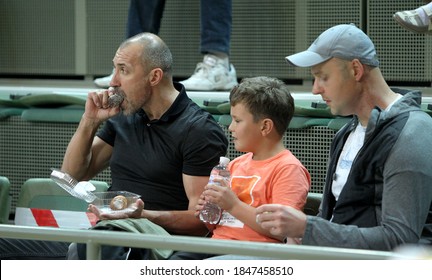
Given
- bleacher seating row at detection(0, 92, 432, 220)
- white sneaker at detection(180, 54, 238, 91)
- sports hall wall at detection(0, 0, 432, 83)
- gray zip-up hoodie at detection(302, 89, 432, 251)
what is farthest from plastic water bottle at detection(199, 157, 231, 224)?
sports hall wall at detection(0, 0, 432, 83)

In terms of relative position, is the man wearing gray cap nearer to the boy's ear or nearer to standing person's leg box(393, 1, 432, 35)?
the boy's ear

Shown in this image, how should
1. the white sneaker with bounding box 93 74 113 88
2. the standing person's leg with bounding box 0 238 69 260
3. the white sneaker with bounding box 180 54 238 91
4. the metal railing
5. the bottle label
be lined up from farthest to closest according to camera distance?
the white sneaker with bounding box 93 74 113 88, the white sneaker with bounding box 180 54 238 91, the standing person's leg with bounding box 0 238 69 260, the bottle label, the metal railing

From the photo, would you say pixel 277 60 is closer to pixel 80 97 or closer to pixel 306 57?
pixel 80 97

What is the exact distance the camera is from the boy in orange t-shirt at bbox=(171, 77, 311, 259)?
3609 millimetres

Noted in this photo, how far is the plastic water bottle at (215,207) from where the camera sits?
373 cm

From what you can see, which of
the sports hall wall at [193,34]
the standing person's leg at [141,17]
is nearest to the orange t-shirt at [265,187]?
the sports hall wall at [193,34]

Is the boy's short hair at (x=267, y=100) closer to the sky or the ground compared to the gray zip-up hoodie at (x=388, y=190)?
closer to the sky

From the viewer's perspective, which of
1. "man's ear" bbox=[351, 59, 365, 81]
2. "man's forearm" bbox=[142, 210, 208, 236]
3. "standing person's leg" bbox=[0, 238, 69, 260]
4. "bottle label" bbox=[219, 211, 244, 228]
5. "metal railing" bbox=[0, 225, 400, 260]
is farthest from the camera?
"standing person's leg" bbox=[0, 238, 69, 260]

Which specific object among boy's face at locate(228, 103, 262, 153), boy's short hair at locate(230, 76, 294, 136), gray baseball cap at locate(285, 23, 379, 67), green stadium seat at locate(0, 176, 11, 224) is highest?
gray baseball cap at locate(285, 23, 379, 67)

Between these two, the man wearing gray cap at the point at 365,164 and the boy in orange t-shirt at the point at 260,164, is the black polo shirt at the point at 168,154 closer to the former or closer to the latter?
the boy in orange t-shirt at the point at 260,164

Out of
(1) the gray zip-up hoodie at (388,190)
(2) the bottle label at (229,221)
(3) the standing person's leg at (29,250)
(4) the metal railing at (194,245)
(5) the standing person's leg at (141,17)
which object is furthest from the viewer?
(5) the standing person's leg at (141,17)

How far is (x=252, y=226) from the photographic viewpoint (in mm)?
3545

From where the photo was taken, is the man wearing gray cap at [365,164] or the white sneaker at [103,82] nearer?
the man wearing gray cap at [365,164]
